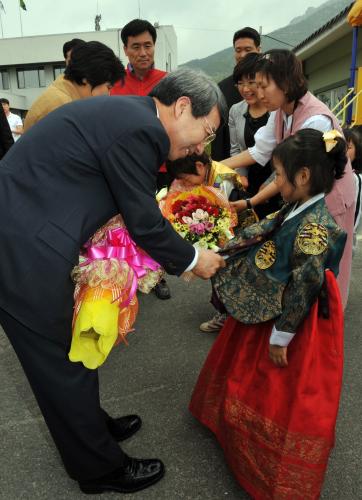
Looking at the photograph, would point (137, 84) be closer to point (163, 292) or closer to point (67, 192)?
point (163, 292)

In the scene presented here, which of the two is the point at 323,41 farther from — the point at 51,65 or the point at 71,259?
the point at 51,65

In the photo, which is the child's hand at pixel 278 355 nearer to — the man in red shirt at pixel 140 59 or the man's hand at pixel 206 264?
the man's hand at pixel 206 264

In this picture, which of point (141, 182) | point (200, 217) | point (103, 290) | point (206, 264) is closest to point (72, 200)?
point (141, 182)

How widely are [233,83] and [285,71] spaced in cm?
175

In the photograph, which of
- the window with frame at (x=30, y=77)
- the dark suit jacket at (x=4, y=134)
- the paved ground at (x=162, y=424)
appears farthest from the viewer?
the window with frame at (x=30, y=77)

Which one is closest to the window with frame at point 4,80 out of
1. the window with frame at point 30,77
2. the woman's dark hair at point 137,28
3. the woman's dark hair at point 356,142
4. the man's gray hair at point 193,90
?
the window with frame at point 30,77

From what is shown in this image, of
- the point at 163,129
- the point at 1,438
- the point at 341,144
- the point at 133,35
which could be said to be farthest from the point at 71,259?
the point at 133,35

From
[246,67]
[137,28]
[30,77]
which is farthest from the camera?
[30,77]

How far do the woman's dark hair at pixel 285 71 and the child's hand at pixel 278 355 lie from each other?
4.47 ft

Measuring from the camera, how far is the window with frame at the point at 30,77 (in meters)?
32.5

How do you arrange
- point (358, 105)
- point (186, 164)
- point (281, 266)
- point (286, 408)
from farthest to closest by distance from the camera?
point (358, 105) < point (186, 164) < point (281, 266) < point (286, 408)

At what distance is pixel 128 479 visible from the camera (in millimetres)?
1854

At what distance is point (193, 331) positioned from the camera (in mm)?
3273

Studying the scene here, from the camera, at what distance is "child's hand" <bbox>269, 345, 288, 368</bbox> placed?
1.68 meters
